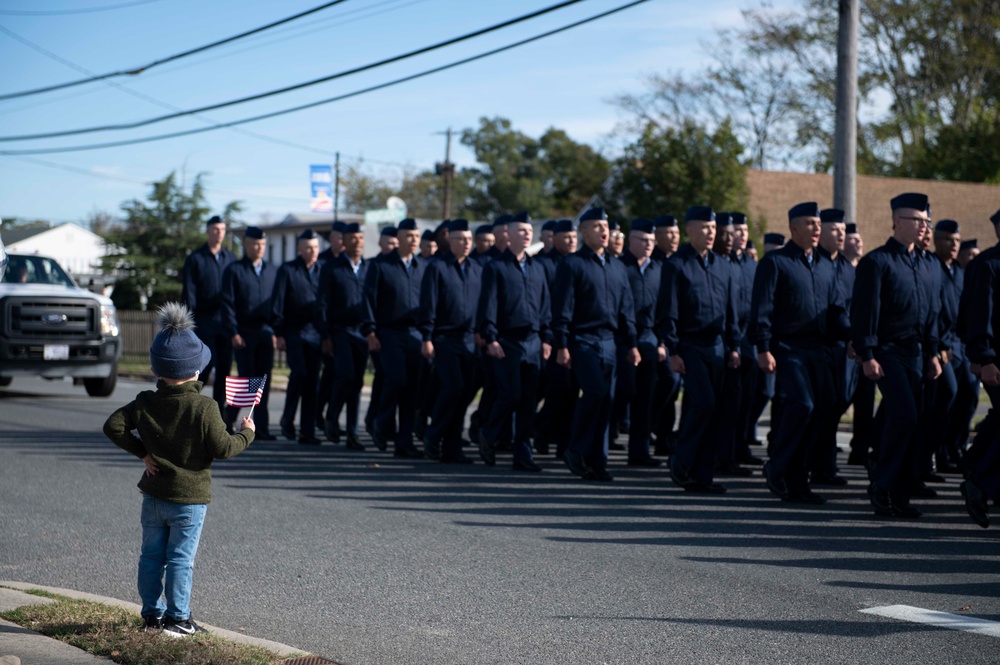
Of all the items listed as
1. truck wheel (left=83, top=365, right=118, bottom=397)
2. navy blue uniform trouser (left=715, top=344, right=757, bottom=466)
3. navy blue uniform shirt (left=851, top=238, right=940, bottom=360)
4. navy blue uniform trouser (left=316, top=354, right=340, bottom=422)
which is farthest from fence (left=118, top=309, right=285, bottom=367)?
navy blue uniform shirt (left=851, top=238, right=940, bottom=360)

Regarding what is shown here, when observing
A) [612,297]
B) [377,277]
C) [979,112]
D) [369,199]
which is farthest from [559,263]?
[369,199]

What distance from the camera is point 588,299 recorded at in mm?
10930

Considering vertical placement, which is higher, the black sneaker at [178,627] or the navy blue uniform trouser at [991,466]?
the navy blue uniform trouser at [991,466]

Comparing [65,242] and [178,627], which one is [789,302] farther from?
[65,242]

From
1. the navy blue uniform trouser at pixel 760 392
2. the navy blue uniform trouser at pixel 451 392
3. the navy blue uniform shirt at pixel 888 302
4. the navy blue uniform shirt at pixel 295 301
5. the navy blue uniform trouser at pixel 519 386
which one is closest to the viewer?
the navy blue uniform shirt at pixel 888 302

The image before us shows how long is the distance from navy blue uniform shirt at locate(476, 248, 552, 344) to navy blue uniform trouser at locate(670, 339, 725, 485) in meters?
1.79

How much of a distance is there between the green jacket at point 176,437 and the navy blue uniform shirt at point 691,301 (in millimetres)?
5525

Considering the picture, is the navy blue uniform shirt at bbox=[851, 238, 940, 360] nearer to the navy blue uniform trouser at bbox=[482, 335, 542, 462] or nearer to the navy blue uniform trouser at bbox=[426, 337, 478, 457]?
the navy blue uniform trouser at bbox=[482, 335, 542, 462]

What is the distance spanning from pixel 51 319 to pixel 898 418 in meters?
13.3

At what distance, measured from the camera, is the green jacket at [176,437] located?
17.6 feet

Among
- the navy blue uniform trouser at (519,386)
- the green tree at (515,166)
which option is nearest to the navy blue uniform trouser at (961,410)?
the navy blue uniform trouser at (519,386)

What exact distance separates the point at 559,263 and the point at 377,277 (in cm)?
254

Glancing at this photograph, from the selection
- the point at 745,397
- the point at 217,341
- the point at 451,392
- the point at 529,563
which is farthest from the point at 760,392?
the point at 529,563

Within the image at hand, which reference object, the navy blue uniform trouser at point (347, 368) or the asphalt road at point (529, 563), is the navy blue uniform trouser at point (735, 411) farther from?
the navy blue uniform trouser at point (347, 368)
